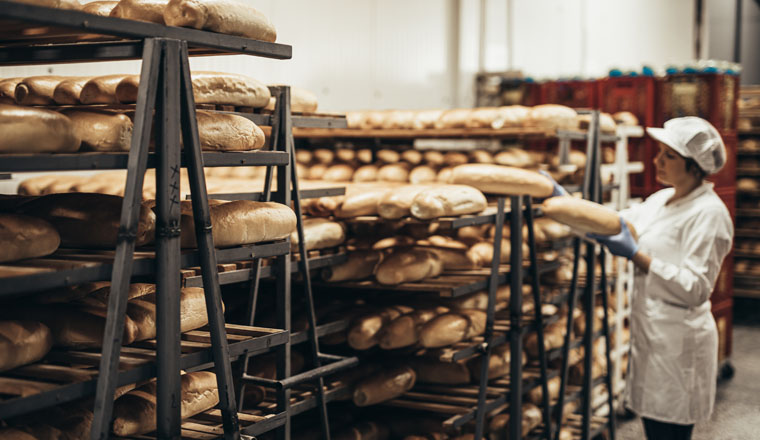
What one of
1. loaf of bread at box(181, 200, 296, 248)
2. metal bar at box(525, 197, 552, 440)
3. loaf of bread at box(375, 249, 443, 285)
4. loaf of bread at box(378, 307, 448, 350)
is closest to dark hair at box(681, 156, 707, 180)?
metal bar at box(525, 197, 552, 440)

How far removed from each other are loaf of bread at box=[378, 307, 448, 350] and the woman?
0.91 meters

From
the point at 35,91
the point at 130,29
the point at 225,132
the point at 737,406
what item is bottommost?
the point at 737,406

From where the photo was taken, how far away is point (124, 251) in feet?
5.87

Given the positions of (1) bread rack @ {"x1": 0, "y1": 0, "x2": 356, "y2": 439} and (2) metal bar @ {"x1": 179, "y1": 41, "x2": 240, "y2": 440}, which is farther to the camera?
(2) metal bar @ {"x1": 179, "y1": 41, "x2": 240, "y2": 440}

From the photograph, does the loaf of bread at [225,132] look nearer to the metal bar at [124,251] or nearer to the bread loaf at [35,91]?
the metal bar at [124,251]

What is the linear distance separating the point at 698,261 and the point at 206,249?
2.56 meters

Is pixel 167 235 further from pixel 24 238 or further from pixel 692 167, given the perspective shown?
pixel 692 167

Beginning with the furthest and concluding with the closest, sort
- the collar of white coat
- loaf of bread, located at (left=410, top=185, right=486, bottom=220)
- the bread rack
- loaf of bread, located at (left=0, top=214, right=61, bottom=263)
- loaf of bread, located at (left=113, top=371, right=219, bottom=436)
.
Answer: the collar of white coat, loaf of bread, located at (left=410, top=185, right=486, bottom=220), loaf of bread, located at (left=113, top=371, right=219, bottom=436), loaf of bread, located at (left=0, top=214, right=61, bottom=263), the bread rack

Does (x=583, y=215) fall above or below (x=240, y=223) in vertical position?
below

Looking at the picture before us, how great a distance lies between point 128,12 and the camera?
208 centimetres

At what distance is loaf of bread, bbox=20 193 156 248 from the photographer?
204cm

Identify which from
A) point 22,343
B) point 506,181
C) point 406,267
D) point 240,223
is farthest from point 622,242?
point 22,343

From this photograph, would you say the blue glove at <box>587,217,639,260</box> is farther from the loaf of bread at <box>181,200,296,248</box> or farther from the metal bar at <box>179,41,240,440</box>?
the metal bar at <box>179,41,240,440</box>

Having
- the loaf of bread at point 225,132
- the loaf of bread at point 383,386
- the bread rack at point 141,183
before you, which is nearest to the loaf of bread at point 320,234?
the loaf of bread at point 383,386
